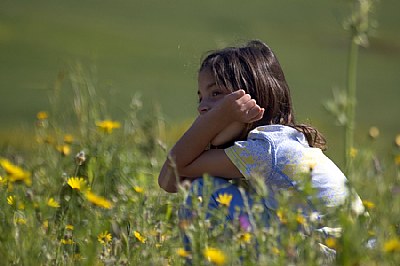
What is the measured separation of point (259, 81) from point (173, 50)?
10672mm

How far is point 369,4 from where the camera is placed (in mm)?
1993

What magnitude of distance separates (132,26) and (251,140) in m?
12.7

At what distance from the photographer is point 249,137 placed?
9.42 feet

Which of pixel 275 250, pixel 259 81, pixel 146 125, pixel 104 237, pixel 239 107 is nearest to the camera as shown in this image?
pixel 275 250

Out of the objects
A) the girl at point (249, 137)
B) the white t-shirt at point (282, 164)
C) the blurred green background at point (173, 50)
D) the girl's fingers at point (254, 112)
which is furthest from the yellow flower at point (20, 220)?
the blurred green background at point (173, 50)

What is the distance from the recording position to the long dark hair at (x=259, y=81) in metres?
3.08

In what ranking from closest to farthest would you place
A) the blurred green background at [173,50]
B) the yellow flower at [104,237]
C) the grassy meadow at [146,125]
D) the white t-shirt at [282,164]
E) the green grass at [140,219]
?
the green grass at [140,219]
the grassy meadow at [146,125]
the yellow flower at [104,237]
the white t-shirt at [282,164]
the blurred green background at [173,50]

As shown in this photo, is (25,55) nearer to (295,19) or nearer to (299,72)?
(299,72)

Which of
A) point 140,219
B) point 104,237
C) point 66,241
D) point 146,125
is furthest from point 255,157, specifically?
point 146,125

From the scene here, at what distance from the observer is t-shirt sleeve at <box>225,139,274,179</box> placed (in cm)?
277

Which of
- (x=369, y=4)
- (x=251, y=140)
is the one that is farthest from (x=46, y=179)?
(x=369, y=4)

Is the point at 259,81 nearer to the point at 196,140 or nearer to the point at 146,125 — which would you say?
the point at 196,140

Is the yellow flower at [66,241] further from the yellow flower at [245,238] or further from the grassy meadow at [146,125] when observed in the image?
the yellow flower at [245,238]

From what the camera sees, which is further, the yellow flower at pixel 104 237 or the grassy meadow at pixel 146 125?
the yellow flower at pixel 104 237
